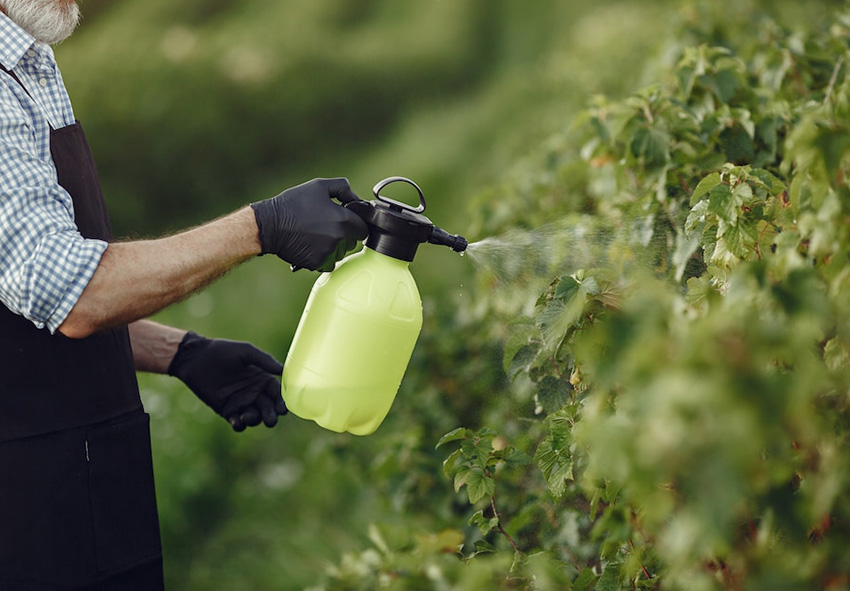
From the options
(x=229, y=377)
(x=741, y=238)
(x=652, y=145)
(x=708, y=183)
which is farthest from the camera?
(x=229, y=377)

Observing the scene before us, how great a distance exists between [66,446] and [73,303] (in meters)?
0.43

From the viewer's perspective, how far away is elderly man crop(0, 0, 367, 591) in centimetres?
166

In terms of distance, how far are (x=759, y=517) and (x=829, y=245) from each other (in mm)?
404

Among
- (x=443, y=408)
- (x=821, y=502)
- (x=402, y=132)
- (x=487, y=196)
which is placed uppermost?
(x=821, y=502)

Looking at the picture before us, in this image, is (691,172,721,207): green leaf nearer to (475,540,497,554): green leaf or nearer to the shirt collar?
(475,540,497,554): green leaf

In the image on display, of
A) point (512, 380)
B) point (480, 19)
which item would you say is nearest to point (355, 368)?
point (512, 380)

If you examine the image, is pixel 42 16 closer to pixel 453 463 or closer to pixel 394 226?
pixel 394 226

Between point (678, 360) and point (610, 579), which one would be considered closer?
point (678, 360)

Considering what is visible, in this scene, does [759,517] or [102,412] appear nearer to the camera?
[759,517]

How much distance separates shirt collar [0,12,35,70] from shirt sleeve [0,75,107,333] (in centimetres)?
17

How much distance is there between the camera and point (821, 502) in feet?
3.07

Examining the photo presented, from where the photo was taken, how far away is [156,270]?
1.75 m

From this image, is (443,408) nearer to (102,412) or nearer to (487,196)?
(487,196)

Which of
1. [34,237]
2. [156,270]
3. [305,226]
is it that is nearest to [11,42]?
[34,237]
